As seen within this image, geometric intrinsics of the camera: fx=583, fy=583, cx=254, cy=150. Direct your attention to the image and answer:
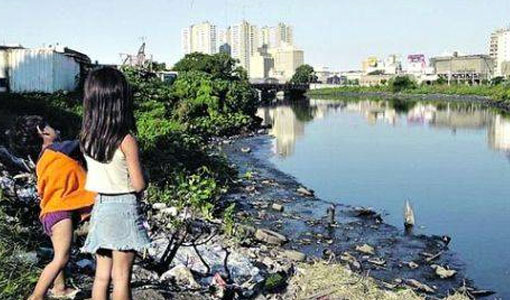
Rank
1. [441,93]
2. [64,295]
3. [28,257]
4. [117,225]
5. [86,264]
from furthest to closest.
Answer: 1. [441,93]
2. [86,264]
3. [28,257]
4. [64,295]
5. [117,225]

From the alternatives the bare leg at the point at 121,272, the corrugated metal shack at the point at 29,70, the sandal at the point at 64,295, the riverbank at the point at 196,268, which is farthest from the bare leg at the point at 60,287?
the corrugated metal shack at the point at 29,70

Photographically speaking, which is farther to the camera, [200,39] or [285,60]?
[285,60]

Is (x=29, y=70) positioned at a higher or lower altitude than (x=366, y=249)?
higher

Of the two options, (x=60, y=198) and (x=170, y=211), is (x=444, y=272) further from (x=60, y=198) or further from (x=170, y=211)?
(x=60, y=198)

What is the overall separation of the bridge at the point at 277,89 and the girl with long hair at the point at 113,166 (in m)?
77.4

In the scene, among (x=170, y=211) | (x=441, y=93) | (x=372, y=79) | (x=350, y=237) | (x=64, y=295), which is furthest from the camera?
(x=372, y=79)

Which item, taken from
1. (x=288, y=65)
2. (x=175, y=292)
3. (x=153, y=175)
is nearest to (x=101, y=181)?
(x=175, y=292)

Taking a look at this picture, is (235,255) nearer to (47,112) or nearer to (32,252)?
(32,252)

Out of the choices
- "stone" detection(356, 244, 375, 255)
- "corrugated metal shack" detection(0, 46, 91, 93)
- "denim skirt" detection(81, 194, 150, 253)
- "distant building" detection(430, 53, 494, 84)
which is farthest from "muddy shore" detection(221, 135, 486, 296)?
"distant building" detection(430, 53, 494, 84)

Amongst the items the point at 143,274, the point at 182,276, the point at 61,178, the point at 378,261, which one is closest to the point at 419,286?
the point at 378,261

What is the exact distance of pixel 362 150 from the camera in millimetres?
28656

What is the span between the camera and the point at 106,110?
3260 millimetres

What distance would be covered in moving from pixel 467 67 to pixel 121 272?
13990cm

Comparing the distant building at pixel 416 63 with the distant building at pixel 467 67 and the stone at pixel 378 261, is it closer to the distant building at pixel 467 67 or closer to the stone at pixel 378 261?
the distant building at pixel 467 67
